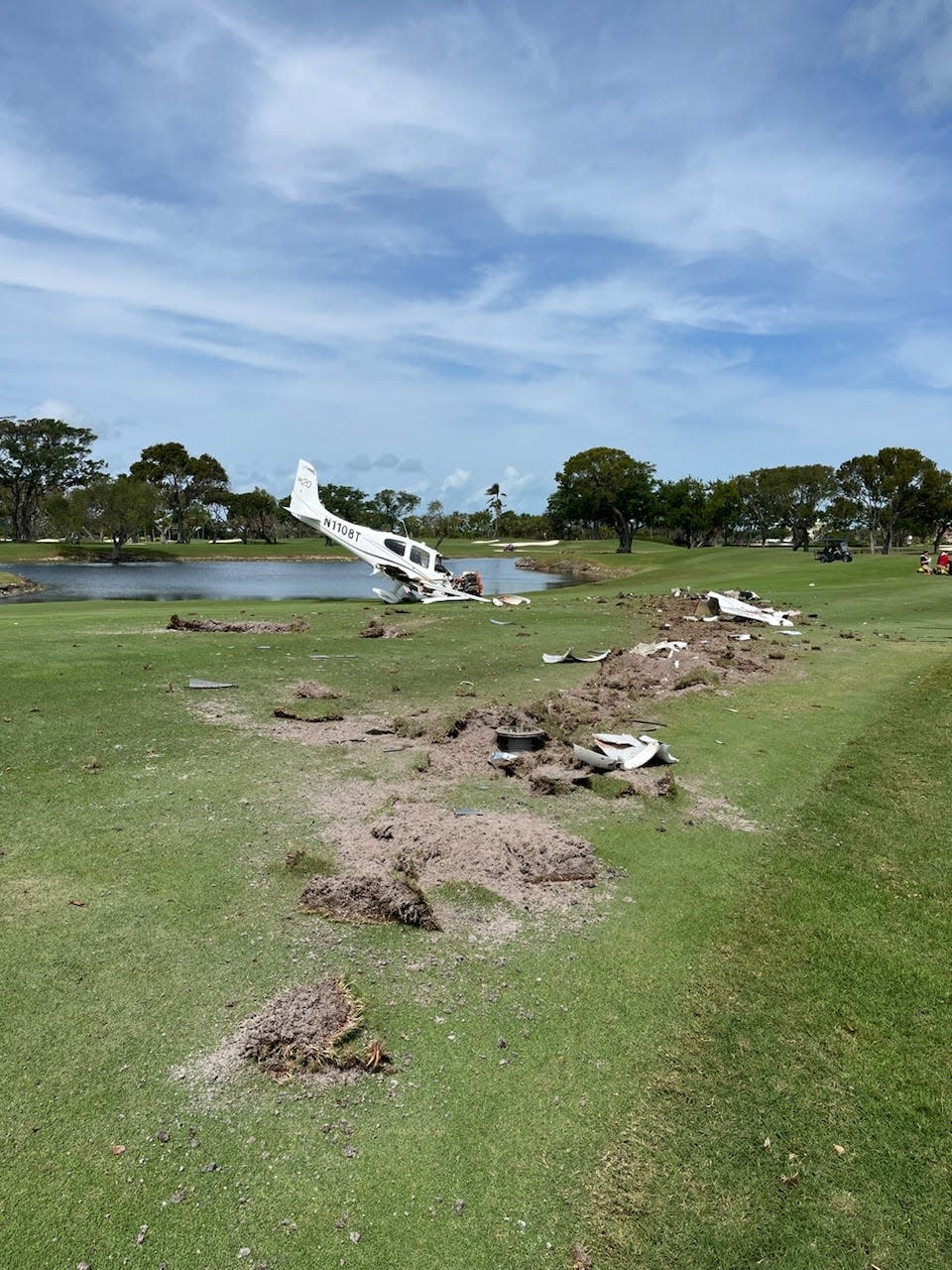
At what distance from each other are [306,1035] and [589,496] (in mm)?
76395

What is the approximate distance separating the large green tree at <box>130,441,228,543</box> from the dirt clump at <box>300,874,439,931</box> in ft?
344

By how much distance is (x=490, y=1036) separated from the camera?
356cm

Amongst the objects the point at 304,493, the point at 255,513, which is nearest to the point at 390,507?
the point at 255,513

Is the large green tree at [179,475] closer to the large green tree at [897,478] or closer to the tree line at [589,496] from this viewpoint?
the tree line at [589,496]

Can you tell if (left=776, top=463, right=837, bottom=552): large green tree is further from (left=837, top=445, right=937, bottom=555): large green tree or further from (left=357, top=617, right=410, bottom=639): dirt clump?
(left=357, top=617, right=410, bottom=639): dirt clump

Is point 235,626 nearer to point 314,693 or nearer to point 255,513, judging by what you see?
point 314,693

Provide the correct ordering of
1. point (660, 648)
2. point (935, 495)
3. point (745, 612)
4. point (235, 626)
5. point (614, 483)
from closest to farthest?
point (660, 648), point (235, 626), point (745, 612), point (935, 495), point (614, 483)

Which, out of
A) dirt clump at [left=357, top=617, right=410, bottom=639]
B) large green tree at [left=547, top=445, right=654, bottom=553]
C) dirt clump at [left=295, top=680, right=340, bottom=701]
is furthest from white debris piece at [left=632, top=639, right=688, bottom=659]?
large green tree at [left=547, top=445, right=654, bottom=553]

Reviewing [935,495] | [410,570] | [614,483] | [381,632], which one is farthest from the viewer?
[614,483]

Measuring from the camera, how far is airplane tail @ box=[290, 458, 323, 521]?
34.3 meters

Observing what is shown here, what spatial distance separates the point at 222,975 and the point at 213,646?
32.5 ft

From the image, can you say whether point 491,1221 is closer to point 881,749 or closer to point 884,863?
point 884,863

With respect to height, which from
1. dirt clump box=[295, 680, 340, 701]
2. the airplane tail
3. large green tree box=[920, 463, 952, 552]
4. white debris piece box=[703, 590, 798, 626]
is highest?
large green tree box=[920, 463, 952, 552]

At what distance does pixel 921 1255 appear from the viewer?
2.57 metres
